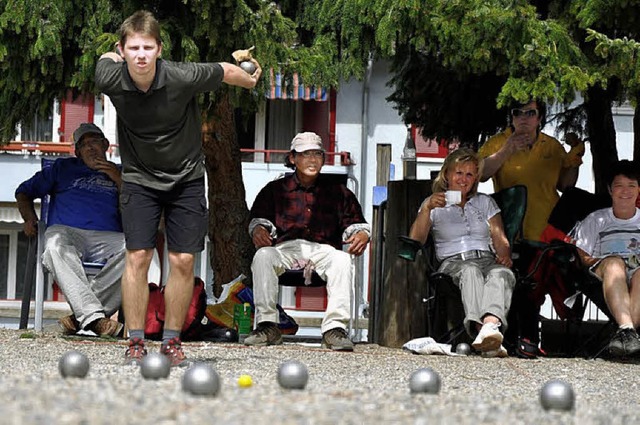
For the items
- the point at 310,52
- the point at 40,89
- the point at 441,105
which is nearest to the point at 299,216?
the point at 310,52

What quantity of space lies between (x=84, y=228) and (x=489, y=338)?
122 inches

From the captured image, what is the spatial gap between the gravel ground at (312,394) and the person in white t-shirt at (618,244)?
26.5 inches

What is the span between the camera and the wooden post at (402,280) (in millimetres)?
9422

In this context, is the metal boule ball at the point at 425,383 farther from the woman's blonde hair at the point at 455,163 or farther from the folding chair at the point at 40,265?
the folding chair at the point at 40,265

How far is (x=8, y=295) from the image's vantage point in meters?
28.2

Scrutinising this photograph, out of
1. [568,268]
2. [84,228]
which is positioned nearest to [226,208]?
[84,228]

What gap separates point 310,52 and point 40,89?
73.7 inches

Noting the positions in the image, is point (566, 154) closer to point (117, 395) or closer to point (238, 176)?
point (238, 176)

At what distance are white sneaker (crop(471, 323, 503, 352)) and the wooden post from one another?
136 centimetres

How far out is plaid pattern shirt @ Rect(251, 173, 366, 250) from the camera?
8.95 meters

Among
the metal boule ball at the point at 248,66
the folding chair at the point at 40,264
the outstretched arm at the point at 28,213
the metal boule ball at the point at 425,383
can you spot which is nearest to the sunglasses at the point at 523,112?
the metal boule ball at the point at 248,66

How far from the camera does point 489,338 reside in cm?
795

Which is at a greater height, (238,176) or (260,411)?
(238,176)

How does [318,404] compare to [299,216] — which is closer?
[318,404]
